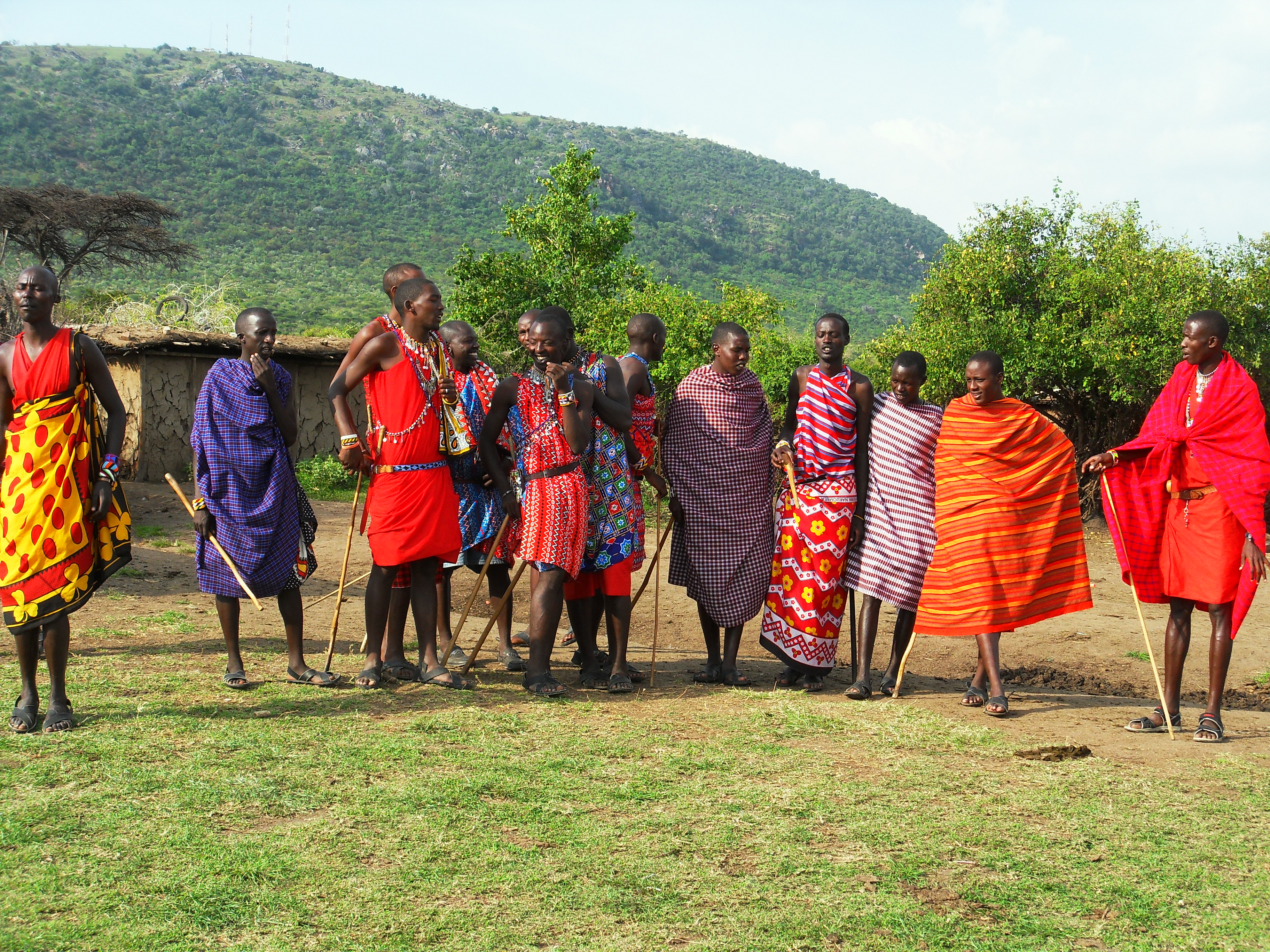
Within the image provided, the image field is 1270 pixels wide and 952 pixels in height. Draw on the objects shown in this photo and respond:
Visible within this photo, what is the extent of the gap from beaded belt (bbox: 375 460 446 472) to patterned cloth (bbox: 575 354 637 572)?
83cm

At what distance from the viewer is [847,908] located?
123 inches

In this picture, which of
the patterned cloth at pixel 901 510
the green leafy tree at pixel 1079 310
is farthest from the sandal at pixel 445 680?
the green leafy tree at pixel 1079 310

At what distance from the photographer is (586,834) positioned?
12.0 feet

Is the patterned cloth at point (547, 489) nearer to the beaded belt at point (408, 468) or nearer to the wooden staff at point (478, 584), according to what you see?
the wooden staff at point (478, 584)

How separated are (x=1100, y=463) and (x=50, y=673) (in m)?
5.32

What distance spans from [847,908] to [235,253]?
44.6m

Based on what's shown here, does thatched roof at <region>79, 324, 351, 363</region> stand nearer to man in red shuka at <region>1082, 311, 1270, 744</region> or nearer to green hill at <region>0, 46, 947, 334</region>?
man in red shuka at <region>1082, 311, 1270, 744</region>

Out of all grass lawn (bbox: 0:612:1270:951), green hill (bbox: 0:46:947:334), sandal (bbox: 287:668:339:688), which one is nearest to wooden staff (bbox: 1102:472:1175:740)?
grass lawn (bbox: 0:612:1270:951)

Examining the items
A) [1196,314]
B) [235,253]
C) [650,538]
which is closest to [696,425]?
[1196,314]

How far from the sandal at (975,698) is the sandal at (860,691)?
0.52 m

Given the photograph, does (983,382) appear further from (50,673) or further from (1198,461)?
(50,673)

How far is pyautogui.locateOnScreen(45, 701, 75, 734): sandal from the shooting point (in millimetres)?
4535

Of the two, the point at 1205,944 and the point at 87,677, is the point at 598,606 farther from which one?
the point at 1205,944

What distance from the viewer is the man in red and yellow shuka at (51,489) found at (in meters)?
4.62
